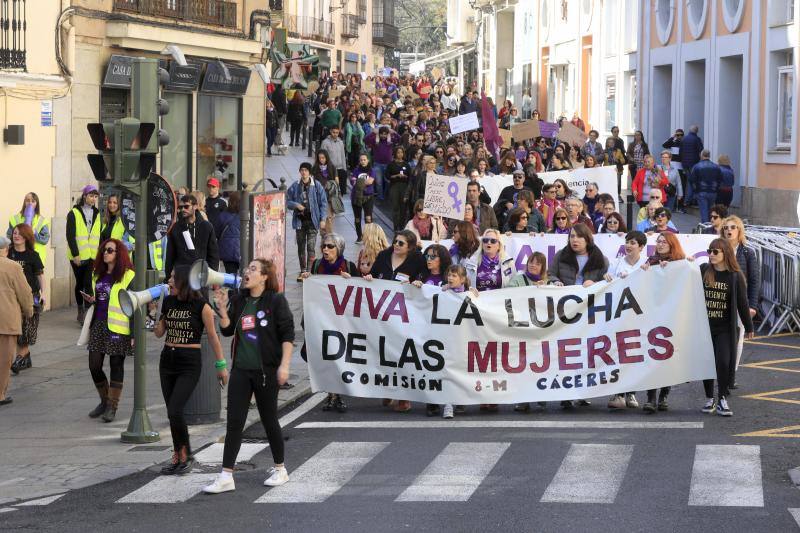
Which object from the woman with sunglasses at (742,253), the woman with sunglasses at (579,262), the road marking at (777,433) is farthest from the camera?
the woman with sunglasses at (742,253)

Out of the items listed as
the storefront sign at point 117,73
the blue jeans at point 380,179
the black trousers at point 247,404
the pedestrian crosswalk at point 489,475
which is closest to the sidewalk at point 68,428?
the pedestrian crosswalk at point 489,475

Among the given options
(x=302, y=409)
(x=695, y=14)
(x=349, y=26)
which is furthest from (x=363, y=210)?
(x=349, y=26)

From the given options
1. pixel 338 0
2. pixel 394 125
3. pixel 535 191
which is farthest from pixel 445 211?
pixel 338 0

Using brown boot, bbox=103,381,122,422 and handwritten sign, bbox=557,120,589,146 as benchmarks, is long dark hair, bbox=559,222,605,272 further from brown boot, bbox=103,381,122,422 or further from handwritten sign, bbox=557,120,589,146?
handwritten sign, bbox=557,120,589,146

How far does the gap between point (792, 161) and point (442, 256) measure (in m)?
16.7

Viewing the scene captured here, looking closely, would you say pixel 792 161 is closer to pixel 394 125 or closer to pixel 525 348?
pixel 394 125

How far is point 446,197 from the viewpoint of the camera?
754 inches

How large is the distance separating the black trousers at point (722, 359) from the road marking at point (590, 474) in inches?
79.0

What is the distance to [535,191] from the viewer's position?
2286 centimetres

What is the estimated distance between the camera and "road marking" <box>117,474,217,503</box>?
390 inches

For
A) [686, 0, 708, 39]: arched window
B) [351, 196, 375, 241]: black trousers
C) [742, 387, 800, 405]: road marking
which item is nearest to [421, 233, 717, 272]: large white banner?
[742, 387, 800, 405]: road marking

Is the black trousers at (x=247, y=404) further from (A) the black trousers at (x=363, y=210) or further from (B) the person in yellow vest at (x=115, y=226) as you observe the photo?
(A) the black trousers at (x=363, y=210)

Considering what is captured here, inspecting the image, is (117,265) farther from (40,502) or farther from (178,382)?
(40,502)

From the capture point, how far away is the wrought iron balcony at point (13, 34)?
20.1 m
